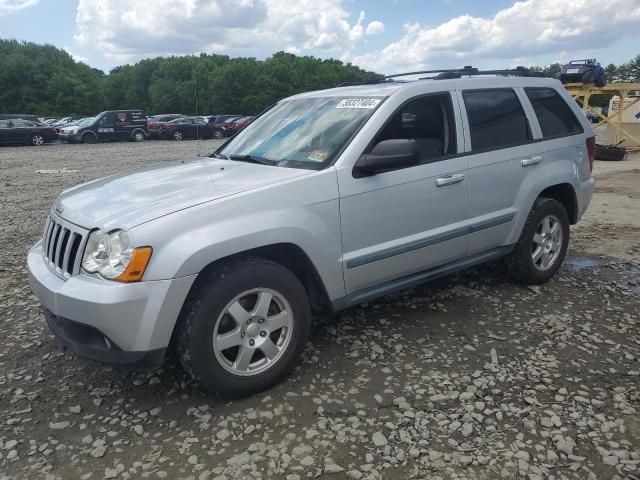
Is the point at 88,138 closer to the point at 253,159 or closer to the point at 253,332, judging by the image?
the point at 253,159

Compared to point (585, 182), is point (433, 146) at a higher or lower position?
higher

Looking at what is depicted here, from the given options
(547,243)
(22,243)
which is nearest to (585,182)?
(547,243)

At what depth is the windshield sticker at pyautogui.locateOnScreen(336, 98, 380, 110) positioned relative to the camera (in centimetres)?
370

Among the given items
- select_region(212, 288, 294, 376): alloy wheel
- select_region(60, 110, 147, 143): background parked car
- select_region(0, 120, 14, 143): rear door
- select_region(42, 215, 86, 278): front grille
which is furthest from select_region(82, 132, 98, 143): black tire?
select_region(212, 288, 294, 376): alloy wheel

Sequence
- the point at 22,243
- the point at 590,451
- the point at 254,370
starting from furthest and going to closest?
the point at 22,243
the point at 254,370
the point at 590,451

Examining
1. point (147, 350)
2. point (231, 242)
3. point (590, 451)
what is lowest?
point (590, 451)

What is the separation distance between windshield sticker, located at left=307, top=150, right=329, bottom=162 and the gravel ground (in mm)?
1295

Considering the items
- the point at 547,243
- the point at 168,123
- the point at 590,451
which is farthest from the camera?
the point at 168,123

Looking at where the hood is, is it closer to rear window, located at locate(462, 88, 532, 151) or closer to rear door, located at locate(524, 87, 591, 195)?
rear window, located at locate(462, 88, 532, 151)

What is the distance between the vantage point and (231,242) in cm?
289

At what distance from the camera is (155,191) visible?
324cm

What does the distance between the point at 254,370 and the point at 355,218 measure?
1.11 m

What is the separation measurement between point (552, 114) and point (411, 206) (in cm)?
204

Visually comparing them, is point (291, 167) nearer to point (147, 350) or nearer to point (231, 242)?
point (231, 242)
